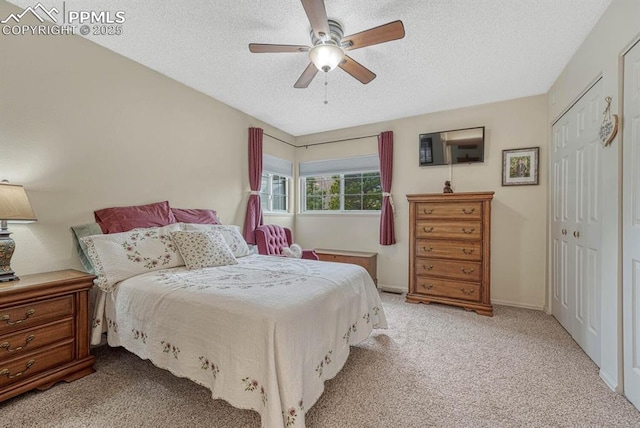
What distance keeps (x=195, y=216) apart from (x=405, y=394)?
2.52 metres

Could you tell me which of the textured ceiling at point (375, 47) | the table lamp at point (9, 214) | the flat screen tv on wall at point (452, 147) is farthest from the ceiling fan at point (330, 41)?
the flat screen tv on wall at point (452, 147)

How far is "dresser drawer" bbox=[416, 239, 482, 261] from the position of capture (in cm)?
309

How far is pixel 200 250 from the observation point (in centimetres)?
229

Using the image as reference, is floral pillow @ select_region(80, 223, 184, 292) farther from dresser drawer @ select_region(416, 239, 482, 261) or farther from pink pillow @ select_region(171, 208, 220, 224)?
dresser drawer @ select_region(416, 239, 482, 261)

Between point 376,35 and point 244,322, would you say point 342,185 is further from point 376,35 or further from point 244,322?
point 244,322

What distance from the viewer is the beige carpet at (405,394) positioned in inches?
57.9

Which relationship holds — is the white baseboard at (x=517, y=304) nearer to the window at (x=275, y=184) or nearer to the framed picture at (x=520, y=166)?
the framed picture at (x=520, y=166)

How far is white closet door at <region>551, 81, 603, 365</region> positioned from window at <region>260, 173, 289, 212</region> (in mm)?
3640

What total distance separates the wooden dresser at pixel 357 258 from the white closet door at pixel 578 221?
81.3 inches

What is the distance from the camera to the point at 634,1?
157cm

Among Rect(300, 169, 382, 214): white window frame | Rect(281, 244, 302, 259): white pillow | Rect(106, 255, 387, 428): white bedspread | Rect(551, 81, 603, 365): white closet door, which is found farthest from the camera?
Rect(300, 169, 382, 214): white window frame

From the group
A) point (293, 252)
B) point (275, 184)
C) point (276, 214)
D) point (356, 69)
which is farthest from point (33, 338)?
point (275, 184)

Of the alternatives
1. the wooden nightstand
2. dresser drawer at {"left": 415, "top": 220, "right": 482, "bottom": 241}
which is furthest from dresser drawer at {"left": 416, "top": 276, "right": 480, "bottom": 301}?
the wooden nightstand

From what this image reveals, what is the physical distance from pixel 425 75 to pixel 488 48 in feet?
1.90
